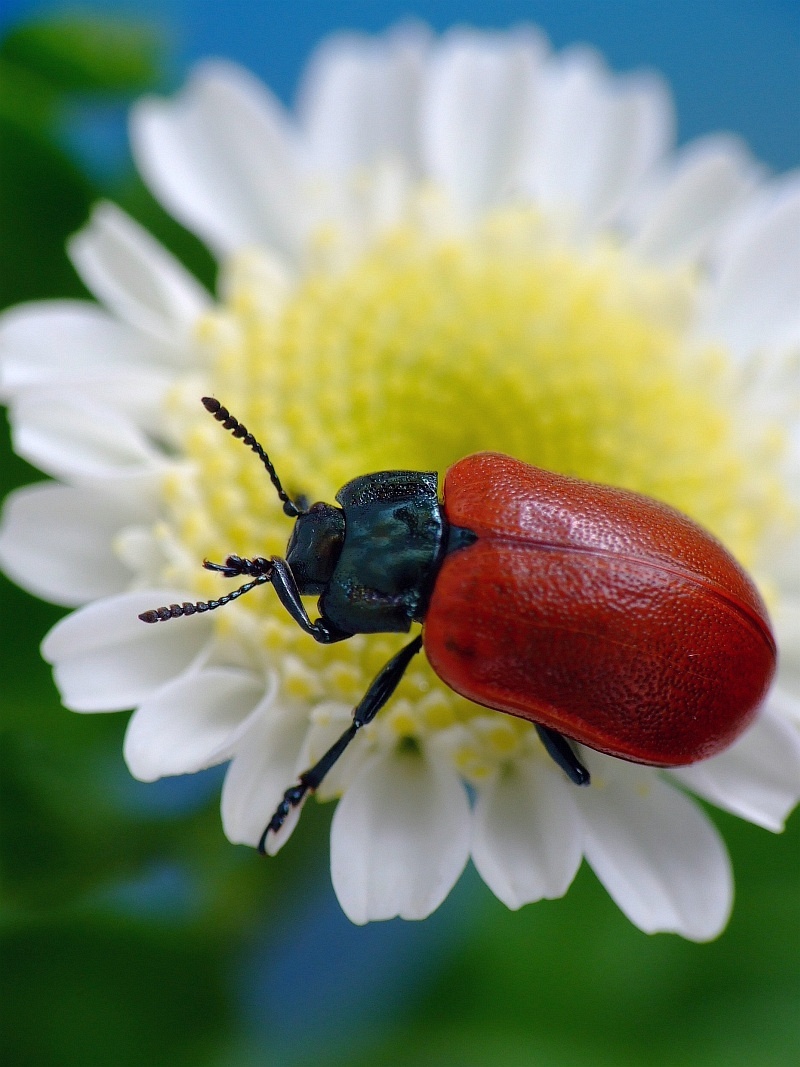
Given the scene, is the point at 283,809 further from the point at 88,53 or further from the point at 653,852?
the point at 88,53

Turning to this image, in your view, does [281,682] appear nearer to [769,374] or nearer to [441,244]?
[441,244]

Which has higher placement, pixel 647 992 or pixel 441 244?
pixel 441 244

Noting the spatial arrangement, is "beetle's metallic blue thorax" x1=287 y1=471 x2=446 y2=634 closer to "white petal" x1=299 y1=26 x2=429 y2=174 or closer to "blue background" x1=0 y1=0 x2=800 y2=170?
"white petal" x1=299 y1=26 x2=429 y2=174

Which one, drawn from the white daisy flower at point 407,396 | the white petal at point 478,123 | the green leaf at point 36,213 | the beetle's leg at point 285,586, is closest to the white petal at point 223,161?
the white daisy flower at point 407,396

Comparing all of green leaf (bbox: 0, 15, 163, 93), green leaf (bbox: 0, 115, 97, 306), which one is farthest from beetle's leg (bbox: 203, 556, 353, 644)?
green leaf (bbox: 0, 15, 163, 93)

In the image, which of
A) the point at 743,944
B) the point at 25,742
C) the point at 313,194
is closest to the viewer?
the point at 25,742

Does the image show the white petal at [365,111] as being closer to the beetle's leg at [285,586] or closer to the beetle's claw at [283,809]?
the beetle's leg at [285,586]

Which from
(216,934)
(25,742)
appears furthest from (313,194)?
(216,934)
